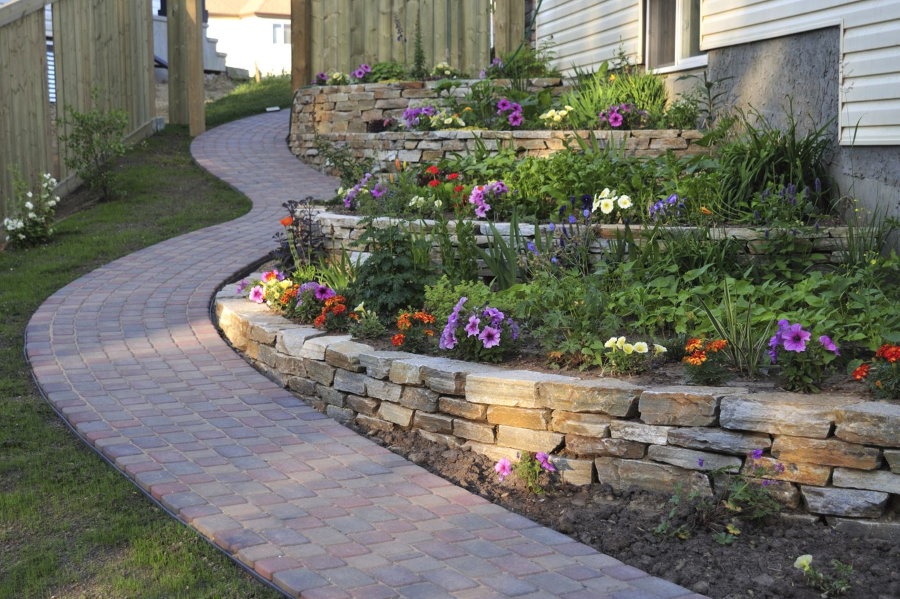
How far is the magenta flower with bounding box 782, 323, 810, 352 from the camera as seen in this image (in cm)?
375

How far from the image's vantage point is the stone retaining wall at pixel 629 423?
346cm

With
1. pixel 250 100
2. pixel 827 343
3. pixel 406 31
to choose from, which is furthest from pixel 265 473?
pixel 250 100

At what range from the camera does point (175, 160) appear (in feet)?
39.7

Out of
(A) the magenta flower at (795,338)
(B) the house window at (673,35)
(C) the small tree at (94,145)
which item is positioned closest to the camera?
(A) the magenta flower at (795,338)

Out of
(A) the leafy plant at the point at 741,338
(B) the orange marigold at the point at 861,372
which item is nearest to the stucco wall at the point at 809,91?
(A) the leafy plant at the point at 741,338

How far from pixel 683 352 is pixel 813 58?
10.5 feet

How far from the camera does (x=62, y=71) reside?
997 cm

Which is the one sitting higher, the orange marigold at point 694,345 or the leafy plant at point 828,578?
the orange marigold at point 694,345

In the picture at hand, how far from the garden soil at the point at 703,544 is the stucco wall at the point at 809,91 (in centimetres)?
282

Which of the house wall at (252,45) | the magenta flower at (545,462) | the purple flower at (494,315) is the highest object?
Result: the house wall at (252,45)

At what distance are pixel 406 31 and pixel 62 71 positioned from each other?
462 cm

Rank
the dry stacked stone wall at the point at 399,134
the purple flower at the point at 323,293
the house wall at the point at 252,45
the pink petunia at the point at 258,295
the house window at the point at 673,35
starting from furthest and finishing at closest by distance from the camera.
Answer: the house wall at the point at 252,45 < the house window at the point at 673,35 < the dry stacked stone wall at the point at 399,134 < the pink petunia at the point at 258,295 < the purple flower at the point at 323,293

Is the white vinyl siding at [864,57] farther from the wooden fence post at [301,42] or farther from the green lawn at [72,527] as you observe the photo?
the wooden fence post at [301,42]

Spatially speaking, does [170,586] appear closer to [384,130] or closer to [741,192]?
[741,192]
